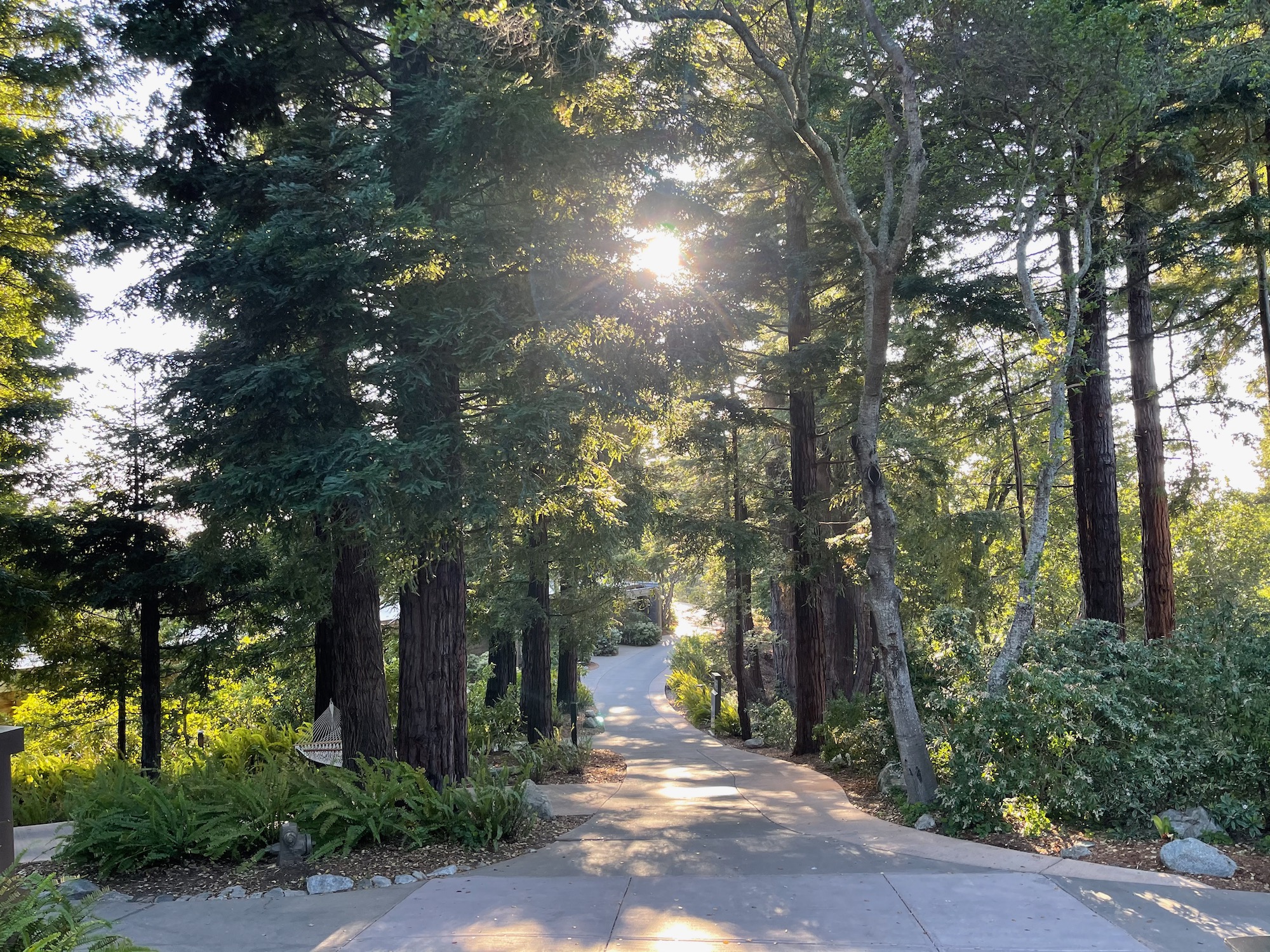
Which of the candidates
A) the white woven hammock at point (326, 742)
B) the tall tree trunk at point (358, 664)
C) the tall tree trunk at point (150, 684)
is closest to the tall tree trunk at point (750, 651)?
the white woven hammock at point (326, 742)

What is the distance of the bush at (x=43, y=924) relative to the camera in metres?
3.48

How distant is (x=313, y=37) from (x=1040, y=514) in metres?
8.84

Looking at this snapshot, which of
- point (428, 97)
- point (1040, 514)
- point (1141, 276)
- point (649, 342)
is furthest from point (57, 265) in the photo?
point (1141, 276)

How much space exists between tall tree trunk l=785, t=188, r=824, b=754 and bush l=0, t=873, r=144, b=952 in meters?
10.7

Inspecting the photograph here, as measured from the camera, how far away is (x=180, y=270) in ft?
24.5

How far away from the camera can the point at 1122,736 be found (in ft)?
23.1

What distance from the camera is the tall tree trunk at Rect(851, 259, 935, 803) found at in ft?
26.5

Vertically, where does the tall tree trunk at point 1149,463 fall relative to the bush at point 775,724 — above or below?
above

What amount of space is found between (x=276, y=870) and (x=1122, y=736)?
690 centimetres

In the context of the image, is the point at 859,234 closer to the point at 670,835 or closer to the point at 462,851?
the point at 670,835

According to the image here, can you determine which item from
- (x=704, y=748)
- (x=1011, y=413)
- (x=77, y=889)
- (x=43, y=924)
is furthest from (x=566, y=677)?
(x=43, y=924)

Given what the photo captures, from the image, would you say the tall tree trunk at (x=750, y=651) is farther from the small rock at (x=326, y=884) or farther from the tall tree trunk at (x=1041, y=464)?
the small rock at (x=326, y=884)

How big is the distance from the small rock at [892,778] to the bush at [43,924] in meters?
7.09

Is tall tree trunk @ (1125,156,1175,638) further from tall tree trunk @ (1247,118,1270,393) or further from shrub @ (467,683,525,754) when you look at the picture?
shrub @ (467,683,525,754)
